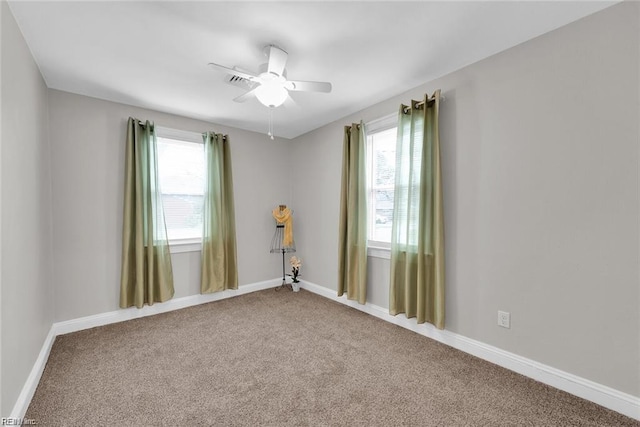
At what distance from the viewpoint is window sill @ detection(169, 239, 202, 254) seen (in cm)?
347

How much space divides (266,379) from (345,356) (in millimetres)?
690

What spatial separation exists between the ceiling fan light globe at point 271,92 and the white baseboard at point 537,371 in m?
2.46

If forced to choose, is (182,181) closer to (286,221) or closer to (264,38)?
(286,221)

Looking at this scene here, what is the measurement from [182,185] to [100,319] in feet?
5.71

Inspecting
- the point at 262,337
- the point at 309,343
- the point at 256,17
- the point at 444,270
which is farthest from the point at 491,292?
the point at 256,17

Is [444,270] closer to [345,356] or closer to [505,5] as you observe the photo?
[345,356]

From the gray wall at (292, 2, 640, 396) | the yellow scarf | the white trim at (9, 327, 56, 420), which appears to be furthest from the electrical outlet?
the white trim at (9, 327, 56, 420)

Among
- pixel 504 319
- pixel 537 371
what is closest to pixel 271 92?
pixel 504 319

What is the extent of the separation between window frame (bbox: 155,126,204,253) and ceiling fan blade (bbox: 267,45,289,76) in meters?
2.06

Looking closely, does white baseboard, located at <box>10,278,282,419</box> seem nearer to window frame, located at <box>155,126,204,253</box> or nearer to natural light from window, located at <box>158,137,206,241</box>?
window frame, located at <box>155,126,204,253</box>

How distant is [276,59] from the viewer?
2.05m

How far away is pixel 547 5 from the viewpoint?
1.69 metres

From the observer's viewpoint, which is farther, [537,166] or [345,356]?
[345,356]

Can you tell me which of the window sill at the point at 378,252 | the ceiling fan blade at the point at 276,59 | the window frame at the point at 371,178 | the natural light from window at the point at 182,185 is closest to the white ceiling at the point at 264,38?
the ceiling fan blade at the point at 276,59
